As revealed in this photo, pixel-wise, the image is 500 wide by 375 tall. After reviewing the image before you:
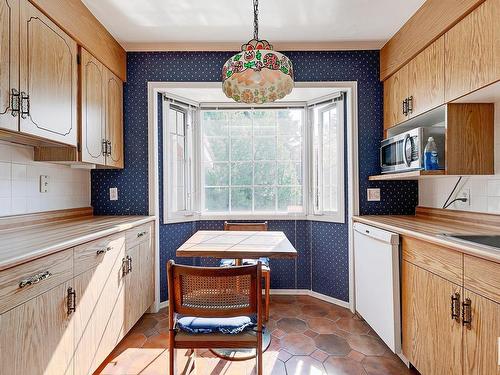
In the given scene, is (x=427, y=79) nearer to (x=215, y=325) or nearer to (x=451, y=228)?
(x=451, y=228)

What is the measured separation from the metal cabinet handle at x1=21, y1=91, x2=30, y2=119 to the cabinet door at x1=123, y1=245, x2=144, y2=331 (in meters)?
1.09

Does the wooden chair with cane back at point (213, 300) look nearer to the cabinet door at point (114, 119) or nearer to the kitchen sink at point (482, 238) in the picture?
the kitchen sink at point (482, 238)

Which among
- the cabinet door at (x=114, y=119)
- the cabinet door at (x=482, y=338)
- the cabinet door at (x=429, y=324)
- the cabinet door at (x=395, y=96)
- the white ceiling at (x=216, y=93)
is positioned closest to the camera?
the cabinet door at (x=482, y=338)

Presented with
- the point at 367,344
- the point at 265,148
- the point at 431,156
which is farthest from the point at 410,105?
the point at 367,344

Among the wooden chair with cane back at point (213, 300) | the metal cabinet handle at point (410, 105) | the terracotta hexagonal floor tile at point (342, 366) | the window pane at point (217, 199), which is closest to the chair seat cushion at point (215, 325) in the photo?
the wooden chair with cane back at point (213, 300)

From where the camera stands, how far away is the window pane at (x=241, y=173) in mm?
3180

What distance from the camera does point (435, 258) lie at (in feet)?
4.98

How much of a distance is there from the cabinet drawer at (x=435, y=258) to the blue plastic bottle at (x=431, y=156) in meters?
0.50

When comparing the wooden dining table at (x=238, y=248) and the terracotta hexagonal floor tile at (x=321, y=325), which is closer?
the wooden dining table at (x=238, y=248)

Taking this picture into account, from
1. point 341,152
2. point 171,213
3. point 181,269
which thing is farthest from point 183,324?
point 341,152

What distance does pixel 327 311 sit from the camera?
8.68 feet

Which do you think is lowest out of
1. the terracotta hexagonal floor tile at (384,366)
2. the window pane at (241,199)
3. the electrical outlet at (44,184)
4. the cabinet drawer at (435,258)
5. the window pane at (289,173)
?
the terracotta hexagonal floor tile at (384,366)

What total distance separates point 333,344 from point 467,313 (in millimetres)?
1057

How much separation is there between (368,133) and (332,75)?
628 millimetres
